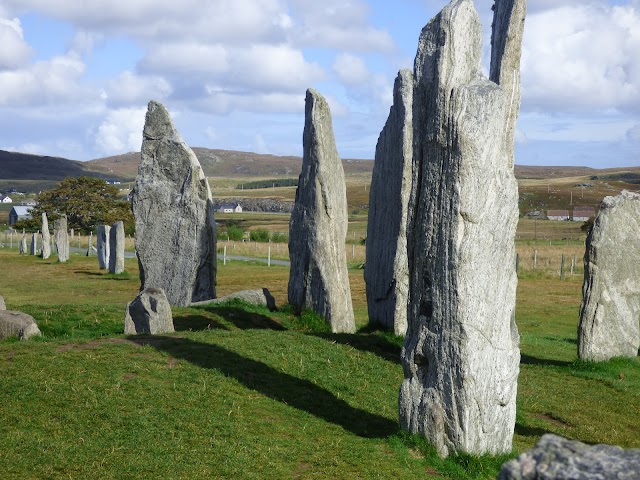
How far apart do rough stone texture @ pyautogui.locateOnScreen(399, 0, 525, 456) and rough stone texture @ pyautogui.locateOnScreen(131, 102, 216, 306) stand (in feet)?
44.9

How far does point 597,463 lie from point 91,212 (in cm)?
7593

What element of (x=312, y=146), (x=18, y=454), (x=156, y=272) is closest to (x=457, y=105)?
(x=18, y=454)

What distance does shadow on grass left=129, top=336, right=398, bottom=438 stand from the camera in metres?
12.2

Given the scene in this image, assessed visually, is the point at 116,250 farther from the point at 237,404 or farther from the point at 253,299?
the point at 237,404

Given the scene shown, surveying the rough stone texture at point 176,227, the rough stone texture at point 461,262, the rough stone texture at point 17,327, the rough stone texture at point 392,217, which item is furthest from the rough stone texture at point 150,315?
the rough stone texture at point 461,262

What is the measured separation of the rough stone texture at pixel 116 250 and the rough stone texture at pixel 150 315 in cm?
2120

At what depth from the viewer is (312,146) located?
21.6 metres

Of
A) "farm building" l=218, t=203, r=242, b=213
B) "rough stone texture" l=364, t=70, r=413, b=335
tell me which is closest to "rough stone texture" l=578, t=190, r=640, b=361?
"rough stone texture" l=364, t=70, r=413, b=335

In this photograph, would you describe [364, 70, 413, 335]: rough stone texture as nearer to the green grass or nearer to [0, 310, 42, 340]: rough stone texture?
the green grass

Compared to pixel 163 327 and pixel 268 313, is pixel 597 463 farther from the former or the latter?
pixel 268 313

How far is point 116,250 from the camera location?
38750mm

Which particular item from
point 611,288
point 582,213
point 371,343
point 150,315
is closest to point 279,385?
point 371,343

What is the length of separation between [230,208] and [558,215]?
6672cm

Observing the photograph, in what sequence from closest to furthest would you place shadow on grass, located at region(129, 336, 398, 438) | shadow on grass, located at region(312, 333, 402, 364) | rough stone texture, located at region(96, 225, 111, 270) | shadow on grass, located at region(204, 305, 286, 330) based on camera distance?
shadow on grass, located at region(129, 336, 398, 438) < shadow on grass, located at region(312, 333, 402, 364) < shadow on grass, located at region(204, 305, 286, 330) < rough stone texture, located at region(96, 225, 111, 270)
